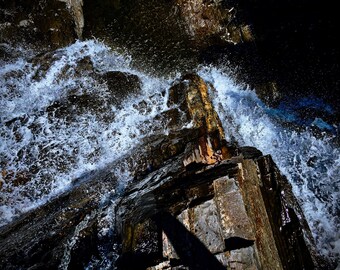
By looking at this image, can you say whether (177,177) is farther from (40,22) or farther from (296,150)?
(40,22)

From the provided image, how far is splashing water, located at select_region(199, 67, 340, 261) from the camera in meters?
3.74

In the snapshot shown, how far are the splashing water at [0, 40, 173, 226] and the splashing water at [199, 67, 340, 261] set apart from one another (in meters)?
1.62

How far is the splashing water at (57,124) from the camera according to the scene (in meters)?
4.19

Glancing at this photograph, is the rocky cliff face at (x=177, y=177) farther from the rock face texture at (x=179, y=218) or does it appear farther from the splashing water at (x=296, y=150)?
the splashing water at (x=296, y=150)

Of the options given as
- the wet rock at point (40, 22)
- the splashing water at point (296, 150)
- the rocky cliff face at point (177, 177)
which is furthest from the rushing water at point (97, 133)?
the wet rock at point (40, 22)

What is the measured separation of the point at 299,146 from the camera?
4.86m

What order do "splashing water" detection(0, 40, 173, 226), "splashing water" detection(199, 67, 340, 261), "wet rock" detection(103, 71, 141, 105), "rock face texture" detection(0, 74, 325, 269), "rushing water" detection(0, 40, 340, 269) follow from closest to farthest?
"rock face texture" detection(0, 74, 325, 269) → "splashing water" detection(199, 67, 340, 261) → "rushing water" detection(0, 40, 340, 269) → "splashing water" detection(0, 40, 173, 226) → "wet rock" detection(103, 71, 141, 105)

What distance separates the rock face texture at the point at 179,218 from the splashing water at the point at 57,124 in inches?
16.0

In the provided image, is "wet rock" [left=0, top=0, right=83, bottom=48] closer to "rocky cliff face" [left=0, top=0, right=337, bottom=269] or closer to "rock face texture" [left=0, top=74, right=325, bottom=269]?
"rocky cliff face" [left=0, top=0, right=337, bottom=269]

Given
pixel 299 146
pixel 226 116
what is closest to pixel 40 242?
pixel 226 116

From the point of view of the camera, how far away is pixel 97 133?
4.81 metres

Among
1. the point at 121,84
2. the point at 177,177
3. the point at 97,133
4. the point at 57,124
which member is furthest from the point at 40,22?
the point at 177,177

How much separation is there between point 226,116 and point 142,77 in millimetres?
2527

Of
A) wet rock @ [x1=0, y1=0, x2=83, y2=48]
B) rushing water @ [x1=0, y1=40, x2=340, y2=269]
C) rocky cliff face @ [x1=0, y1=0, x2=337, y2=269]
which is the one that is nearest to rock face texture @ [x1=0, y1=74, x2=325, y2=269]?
rocky cliff face @ [x1=0, y1=0, x2=337, y2=269]
